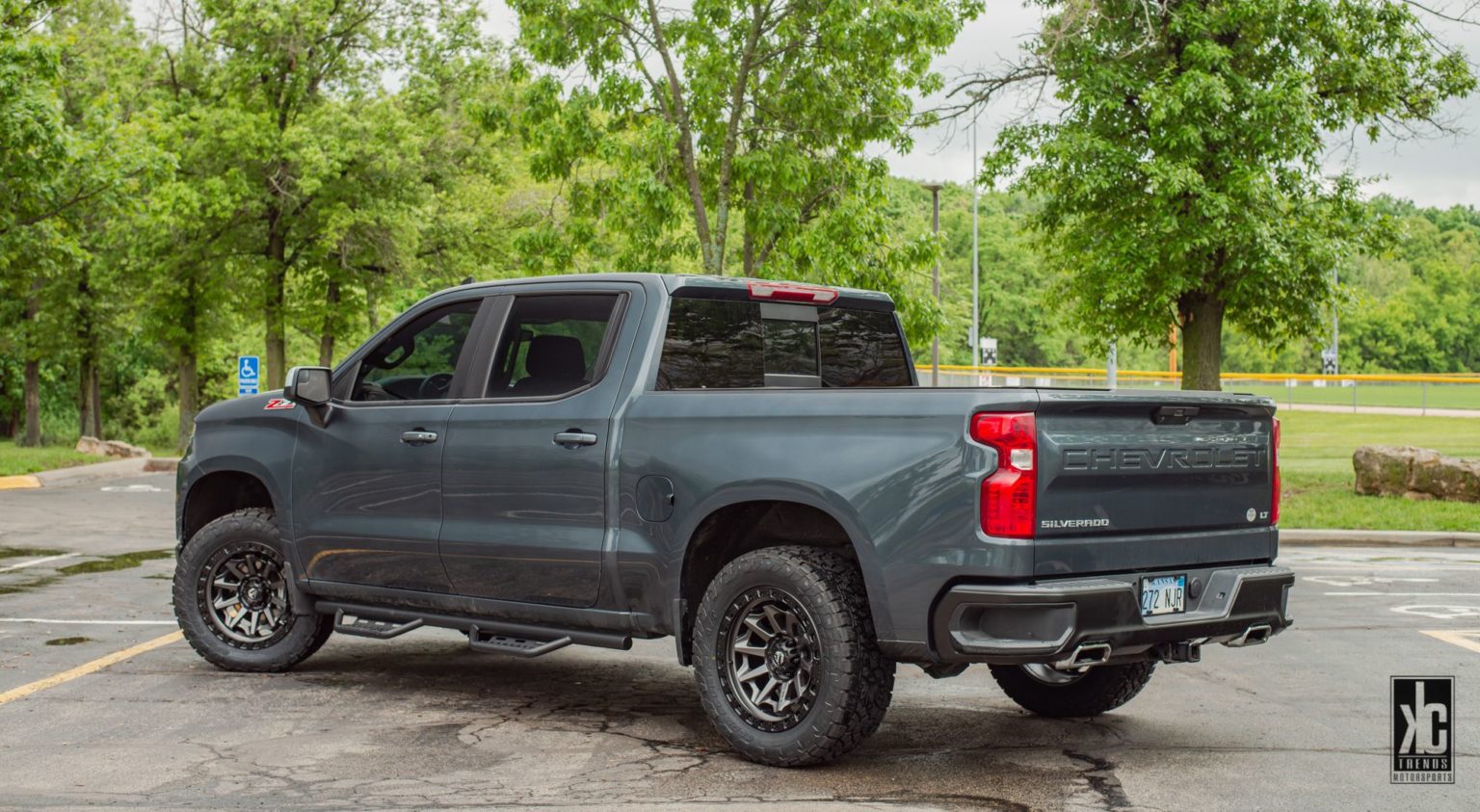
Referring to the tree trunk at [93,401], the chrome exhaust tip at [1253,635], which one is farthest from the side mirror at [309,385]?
the tree trunk at [93,401]

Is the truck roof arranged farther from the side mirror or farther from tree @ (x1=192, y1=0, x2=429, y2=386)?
tree @ (x1=192, y1=0, x2=429, y2=386)

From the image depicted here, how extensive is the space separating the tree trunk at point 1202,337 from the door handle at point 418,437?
17.3m

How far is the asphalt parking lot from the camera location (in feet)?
18.2

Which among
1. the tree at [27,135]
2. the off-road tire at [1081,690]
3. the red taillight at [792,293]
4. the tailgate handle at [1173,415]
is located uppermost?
the tree at [27,135]

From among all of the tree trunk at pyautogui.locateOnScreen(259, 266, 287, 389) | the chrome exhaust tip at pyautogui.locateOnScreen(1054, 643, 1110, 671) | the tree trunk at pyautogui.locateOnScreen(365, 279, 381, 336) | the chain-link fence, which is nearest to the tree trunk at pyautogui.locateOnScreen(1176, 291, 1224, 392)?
the chrome exhaust tip at pyautogui.locateOnScreen(1054, 643, 1110, 671)

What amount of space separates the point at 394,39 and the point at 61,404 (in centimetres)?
2719

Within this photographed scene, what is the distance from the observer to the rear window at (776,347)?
6844 millimetres

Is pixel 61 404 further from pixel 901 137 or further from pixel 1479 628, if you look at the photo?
pixel 1479 628

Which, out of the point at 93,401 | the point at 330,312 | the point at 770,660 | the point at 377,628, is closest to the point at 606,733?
the point at 770,660

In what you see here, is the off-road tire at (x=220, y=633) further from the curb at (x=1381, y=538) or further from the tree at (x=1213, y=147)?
the tree at (x=1213, y=147)

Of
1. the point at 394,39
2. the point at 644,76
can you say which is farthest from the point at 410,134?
the point at 644,76

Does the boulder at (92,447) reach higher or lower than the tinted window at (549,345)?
lower

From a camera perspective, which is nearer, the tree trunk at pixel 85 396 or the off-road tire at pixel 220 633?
the off-road tire at pixel 220 633

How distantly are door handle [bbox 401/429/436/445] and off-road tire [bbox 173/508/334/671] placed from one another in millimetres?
1079
